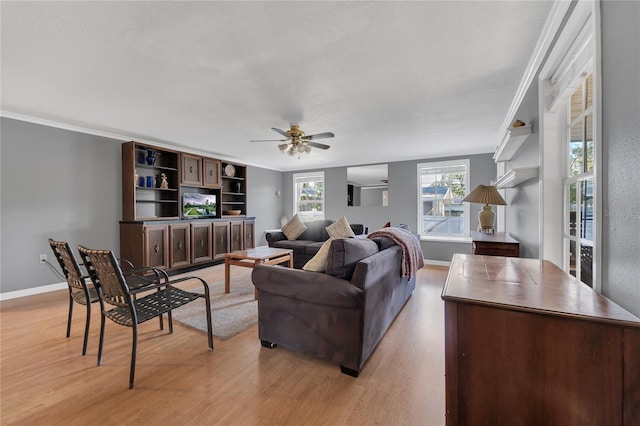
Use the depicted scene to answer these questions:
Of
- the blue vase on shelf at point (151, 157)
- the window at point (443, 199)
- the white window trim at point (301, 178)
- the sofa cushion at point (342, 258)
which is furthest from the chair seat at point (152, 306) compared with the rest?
the white window trim at point (301, 178)

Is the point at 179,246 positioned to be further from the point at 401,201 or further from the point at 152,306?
the point at 401,201

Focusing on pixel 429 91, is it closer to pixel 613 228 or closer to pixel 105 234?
pixel 613 228

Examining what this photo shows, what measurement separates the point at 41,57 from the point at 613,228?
375 cm

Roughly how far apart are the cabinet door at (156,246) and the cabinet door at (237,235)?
4.83 feet

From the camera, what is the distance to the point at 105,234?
430 cm

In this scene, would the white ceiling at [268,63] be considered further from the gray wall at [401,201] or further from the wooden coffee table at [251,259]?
the wooden coffee table at [251,259]

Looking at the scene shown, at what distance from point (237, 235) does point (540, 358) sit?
5.73 metres

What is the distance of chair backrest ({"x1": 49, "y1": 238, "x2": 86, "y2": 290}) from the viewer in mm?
2100

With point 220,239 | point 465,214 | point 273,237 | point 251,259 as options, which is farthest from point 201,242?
point 465,214

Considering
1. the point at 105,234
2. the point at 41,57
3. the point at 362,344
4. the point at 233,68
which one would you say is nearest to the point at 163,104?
the point at 41,57

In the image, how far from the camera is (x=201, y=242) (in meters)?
5.20

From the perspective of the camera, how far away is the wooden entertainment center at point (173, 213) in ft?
14.3

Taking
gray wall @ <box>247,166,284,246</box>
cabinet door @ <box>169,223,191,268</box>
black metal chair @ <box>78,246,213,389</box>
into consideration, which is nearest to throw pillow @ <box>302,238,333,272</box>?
black metal chair @ <box>78,246,213,389</box>

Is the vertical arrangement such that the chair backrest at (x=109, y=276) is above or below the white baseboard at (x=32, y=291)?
above
